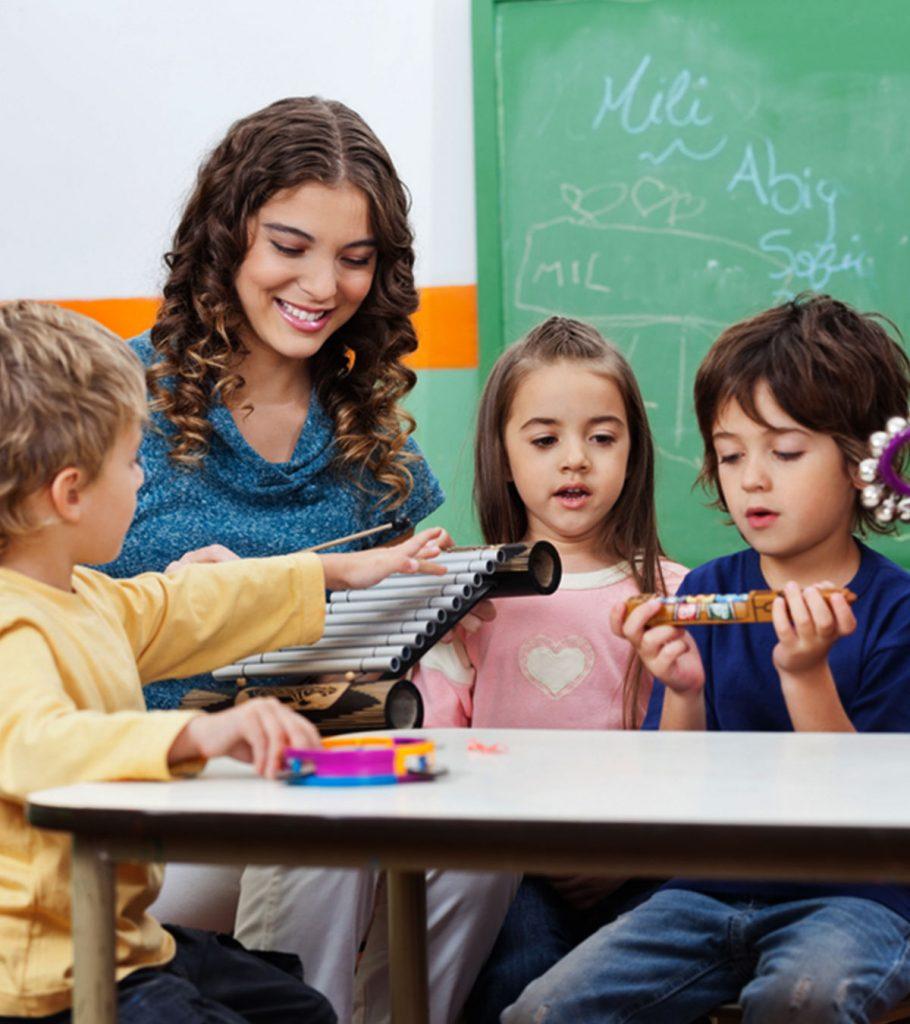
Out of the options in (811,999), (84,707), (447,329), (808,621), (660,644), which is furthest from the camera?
(447,329)

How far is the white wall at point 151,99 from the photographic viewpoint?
383 centimetres

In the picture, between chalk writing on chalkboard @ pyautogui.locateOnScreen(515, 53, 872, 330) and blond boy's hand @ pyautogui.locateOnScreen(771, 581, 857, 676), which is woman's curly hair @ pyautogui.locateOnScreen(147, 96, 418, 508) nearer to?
→ blond boy's hand @ pyautogui.locateOnScreen(771, 581, 857, 676)

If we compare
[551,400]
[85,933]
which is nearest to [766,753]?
[85,933]

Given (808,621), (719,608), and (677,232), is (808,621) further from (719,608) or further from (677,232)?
(677,232)

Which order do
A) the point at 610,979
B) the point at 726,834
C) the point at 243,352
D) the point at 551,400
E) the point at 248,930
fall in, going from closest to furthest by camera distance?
the point at 726,834, the point at 610,979, the point at 248,930, the point at 551,400, the point at 243,352

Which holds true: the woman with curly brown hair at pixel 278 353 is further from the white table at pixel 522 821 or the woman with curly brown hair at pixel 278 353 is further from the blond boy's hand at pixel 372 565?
the white table at pixel 522 821

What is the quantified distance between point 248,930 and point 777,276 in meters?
2.21

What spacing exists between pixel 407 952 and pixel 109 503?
645mm

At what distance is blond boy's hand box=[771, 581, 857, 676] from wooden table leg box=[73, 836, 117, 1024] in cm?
84

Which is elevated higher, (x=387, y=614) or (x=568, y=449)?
(x=568, y=449)

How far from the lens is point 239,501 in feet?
8.04

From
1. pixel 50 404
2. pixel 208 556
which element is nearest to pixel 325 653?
pixel 208 556

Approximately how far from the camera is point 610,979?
5.59 ft

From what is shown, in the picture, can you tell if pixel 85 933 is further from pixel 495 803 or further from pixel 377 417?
pixel 377 417
